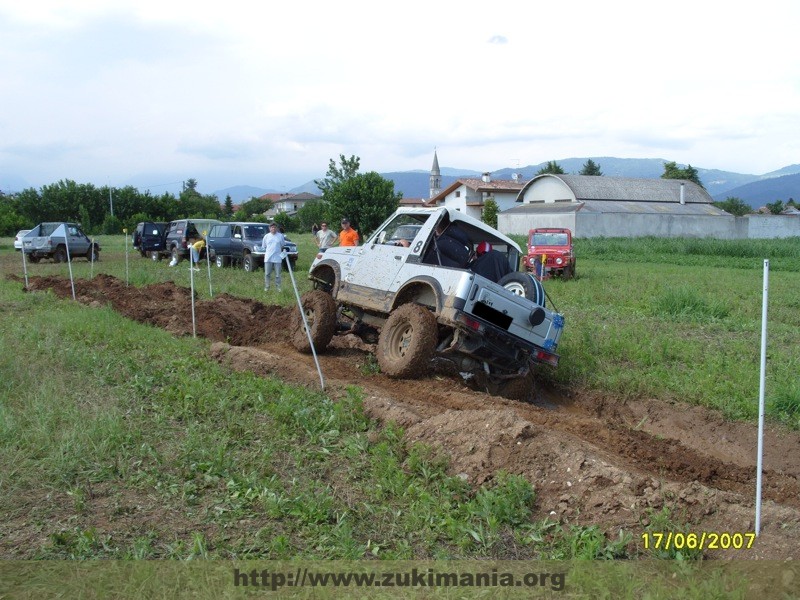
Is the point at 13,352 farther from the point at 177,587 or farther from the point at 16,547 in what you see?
the point at 177,587

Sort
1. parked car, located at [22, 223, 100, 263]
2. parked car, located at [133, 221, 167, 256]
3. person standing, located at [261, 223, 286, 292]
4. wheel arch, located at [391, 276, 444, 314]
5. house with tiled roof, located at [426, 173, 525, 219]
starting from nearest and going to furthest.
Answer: wheel arch, located at [391, 276, 444, 314] < person standing, located at [261, 223, 286, 292] < parked car, located at [22, 223, 100, 263] < parked car, located at [133, 221, 167, 256] < house with tiled roof, located at [426, 173, 525, 219]

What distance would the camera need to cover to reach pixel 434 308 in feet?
31.0

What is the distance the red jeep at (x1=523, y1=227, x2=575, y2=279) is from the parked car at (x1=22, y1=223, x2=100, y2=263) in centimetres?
1640

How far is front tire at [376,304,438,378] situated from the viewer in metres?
8.87

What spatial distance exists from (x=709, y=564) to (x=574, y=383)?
19.6 ft

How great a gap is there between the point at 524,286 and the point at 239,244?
56.3 feet

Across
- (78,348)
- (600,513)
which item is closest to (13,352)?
(78,348)

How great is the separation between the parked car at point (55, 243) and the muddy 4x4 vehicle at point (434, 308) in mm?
20774

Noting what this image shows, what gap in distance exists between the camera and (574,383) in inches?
411

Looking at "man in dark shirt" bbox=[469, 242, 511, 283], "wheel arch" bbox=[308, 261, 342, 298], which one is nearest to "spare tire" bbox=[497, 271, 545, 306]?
"man in dark shirt" bbox=[469, 242, 511, 283]

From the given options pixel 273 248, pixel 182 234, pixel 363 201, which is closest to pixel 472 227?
pixel 273 248

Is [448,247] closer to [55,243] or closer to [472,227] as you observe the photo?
[472,227]

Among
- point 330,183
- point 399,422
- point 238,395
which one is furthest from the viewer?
point 330,183

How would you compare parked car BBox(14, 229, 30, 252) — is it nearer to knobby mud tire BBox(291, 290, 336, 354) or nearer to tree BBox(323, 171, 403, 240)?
tree BBox(323, 171, 403, 240)
